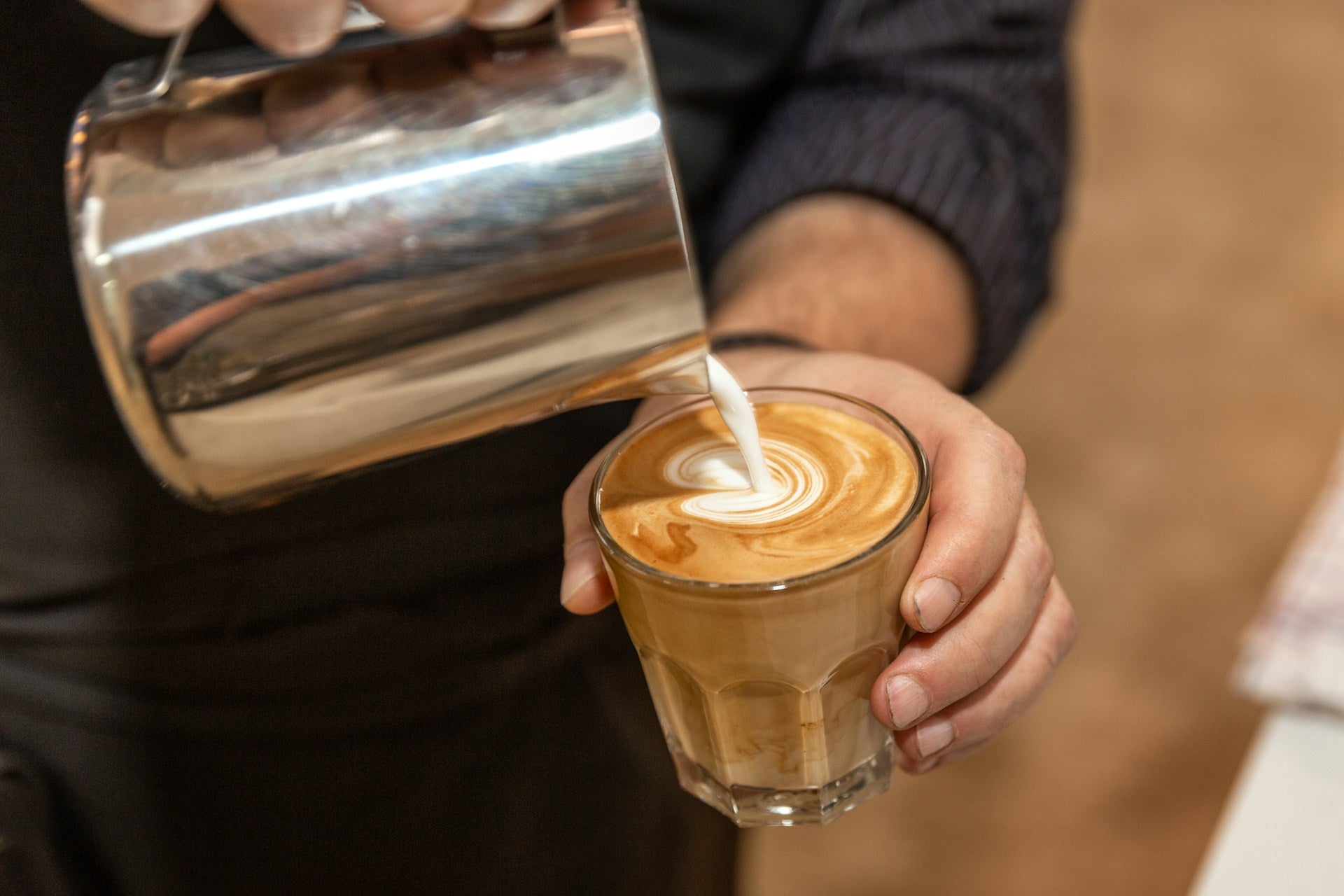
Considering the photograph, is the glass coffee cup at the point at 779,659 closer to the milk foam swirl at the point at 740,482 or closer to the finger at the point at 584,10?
the milk foam swirl at the point at 740,482

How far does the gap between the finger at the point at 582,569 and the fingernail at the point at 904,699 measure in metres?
0.21

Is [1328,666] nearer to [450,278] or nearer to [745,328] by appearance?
[745,328]

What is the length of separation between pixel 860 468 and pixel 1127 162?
2923 millimetres

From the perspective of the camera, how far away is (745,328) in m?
1.07

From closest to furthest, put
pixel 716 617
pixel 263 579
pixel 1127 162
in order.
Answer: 1. pixel 716 617
2. pixel 263 579
3. pixel 1127 162

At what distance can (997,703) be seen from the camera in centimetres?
81

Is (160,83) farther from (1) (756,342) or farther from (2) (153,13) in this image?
(1) (756,342)

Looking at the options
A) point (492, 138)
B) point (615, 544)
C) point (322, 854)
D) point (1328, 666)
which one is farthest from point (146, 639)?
point (1328, 666)

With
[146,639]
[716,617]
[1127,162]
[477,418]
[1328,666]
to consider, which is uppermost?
[477,418]

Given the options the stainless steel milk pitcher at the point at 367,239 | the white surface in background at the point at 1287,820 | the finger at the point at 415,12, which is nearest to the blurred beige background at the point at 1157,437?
the white surface in background at the point at 1287,820

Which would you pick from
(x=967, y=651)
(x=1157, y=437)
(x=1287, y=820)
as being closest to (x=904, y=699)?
(x=967, y=651)

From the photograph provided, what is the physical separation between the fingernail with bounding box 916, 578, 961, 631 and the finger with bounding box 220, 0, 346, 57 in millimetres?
453

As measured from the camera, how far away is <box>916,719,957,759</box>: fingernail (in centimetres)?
79

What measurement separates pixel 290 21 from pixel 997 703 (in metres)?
0.61
